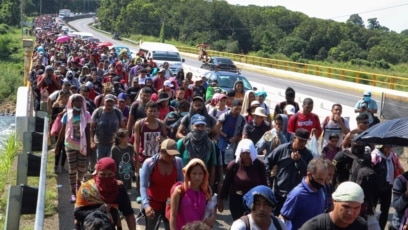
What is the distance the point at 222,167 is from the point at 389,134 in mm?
2218

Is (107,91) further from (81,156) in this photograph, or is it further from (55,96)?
(81,156)

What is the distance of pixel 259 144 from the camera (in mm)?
8500

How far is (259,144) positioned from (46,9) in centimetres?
18828

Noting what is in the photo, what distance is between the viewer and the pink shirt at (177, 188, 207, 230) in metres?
5.71

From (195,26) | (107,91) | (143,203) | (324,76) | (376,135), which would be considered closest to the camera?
(143,203)

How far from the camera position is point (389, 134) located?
22.6ft

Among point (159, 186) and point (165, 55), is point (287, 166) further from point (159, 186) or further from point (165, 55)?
point (165, 55)

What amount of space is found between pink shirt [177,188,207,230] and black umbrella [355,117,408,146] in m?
2.27

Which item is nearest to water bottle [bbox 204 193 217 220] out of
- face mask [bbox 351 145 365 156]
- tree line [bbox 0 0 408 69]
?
face mask [bbox 351 145 365 156]

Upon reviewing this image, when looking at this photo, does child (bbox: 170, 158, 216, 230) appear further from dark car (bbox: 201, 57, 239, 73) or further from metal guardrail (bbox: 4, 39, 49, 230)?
dark car (bbox: 201, 57, 239, 73)

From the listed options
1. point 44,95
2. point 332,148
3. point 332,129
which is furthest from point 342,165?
point 44,95

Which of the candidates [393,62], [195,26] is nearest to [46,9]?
[195,26]

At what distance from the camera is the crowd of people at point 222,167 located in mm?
5613

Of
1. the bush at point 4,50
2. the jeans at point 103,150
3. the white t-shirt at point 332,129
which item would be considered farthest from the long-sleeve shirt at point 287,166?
the bush at point 4,50
